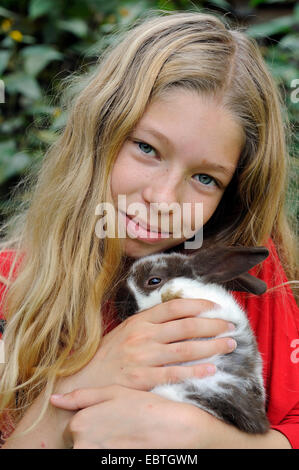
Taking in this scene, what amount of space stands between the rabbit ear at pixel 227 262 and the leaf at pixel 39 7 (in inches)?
90.9

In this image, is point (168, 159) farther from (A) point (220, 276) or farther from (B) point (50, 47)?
(B) point (50, 47)

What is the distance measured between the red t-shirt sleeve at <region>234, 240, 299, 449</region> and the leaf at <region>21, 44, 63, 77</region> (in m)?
1.95

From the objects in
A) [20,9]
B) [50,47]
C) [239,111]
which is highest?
[20,9]

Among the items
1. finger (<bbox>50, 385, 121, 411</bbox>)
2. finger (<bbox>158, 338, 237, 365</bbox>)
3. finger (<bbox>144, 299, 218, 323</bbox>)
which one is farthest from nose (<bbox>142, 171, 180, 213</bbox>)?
finger (<bbox>50, 385, 121, 411</bbox>)

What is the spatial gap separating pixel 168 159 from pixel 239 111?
0.33m

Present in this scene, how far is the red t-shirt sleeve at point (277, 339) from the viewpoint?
1964 mm

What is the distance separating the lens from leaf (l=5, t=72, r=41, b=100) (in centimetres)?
332

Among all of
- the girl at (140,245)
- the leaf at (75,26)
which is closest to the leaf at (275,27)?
the leaf at (75,26)

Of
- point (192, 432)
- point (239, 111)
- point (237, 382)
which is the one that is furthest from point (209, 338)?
point (239, 111)

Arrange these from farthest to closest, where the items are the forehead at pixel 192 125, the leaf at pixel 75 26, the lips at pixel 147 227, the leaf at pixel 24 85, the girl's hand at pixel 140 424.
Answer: the leaf at pixel 75 26 < the leaf at pixel 24 85 < the lips at pixel 147 227 < the forehead at pixel 192 125 < the girl's hand at pixel 140 424

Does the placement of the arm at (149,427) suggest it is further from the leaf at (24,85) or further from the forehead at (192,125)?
the leaf at (24,85)

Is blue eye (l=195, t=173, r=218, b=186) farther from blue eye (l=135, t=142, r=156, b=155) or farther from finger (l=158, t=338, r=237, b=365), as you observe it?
finger (l=158, t=338, r=237, b=365)

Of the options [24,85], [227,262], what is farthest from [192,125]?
[24,85]

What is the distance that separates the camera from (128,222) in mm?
1913
